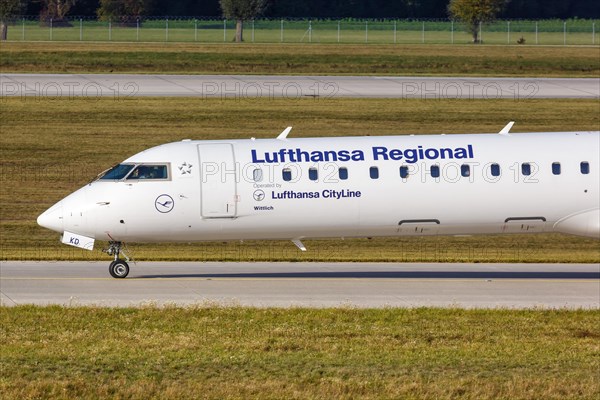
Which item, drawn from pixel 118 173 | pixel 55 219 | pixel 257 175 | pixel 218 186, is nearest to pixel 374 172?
pixel 257 175

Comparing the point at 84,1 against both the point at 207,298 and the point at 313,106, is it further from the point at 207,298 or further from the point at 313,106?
the point at 207,298

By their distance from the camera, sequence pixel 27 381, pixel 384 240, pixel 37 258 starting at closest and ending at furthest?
1. pixel 27 381
2. pixel 37 258
3. pixel 384 240

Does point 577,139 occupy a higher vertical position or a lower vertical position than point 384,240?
higher

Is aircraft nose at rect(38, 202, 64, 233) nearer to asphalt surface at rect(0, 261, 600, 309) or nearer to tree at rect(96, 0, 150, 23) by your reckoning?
asphalt surface at rect(0, 261, 600, 309)

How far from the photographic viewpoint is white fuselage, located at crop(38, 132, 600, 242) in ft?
87.1

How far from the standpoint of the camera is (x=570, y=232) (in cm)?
2794

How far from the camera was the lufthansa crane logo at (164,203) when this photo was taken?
26.5 m

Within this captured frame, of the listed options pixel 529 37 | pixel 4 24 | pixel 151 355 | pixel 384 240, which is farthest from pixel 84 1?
pixel 151 355

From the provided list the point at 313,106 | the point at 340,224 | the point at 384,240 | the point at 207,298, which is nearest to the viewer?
the point at 207,298

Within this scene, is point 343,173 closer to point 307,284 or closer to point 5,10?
point 307,284

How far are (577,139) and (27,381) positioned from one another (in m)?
15.3

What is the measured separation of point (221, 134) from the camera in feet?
157

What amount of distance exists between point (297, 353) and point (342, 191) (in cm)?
831

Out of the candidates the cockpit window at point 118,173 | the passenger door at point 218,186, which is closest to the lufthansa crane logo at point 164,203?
the passenger door at point 218,186
